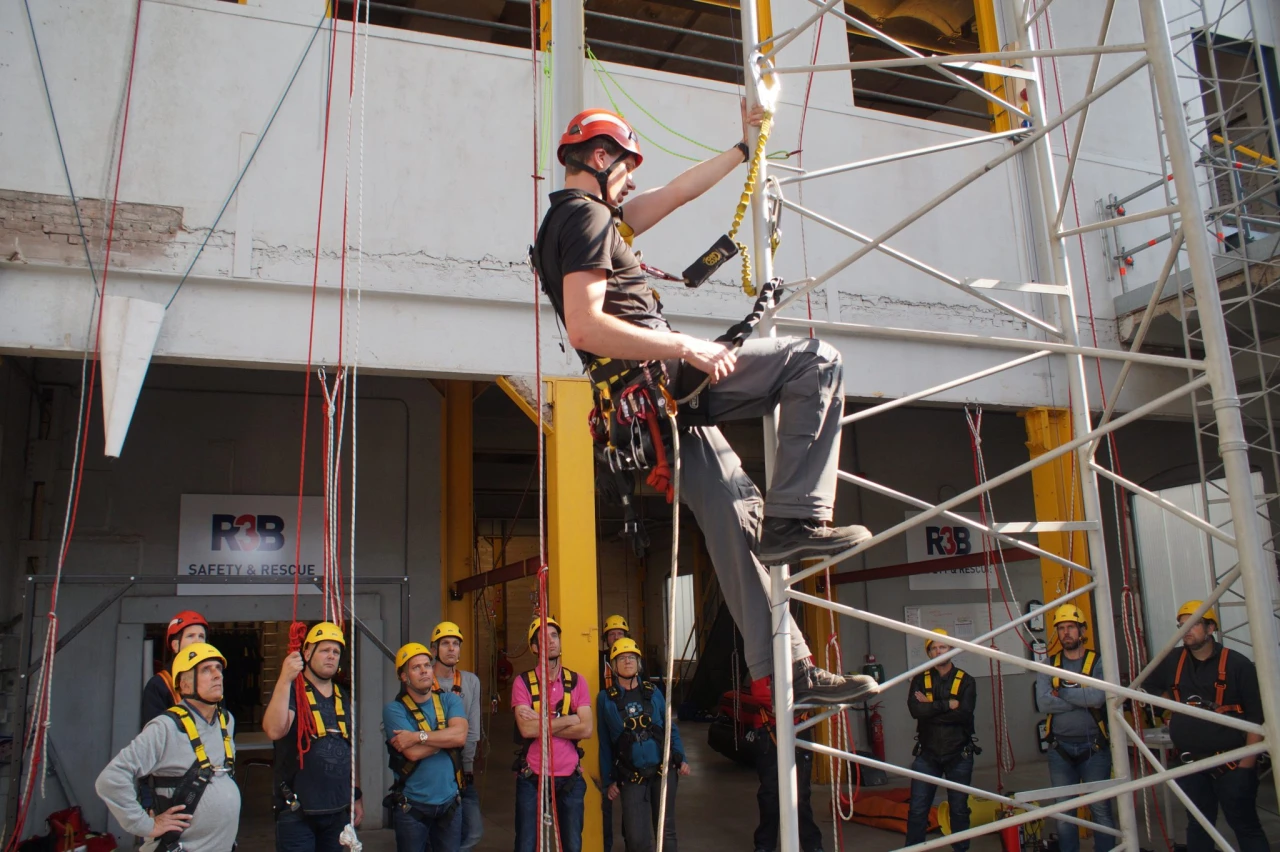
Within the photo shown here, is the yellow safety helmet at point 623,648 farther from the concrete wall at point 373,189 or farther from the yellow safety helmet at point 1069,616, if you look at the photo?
the yellow safety helmet at point 1069,616

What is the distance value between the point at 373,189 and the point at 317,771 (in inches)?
159

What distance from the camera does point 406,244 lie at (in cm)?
735

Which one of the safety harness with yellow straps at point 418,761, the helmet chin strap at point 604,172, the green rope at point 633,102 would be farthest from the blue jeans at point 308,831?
the green rope at point 633,102

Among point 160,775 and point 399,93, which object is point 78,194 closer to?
point 399,93

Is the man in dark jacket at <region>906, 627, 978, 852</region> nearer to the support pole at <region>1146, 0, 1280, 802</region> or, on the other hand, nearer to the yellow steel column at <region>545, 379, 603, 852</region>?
the yellow steel column at <region>545, 379, 603, 852</region>

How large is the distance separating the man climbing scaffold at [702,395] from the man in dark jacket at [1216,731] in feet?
12.8

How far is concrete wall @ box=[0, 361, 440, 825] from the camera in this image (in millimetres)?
8469

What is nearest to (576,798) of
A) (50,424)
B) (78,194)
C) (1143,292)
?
(78,194)

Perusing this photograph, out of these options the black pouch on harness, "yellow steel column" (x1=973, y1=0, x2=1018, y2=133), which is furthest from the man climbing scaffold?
"yellow steel column" (x1=973, y1=0, x2=1018, y2=133)

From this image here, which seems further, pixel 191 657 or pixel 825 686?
pixel 191 657

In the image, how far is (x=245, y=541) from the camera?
9.16 m

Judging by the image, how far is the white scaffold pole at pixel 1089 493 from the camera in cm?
405

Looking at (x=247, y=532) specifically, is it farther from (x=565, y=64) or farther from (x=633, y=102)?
(x=633, y=102)

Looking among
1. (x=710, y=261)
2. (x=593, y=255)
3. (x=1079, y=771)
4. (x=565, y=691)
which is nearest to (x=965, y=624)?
(x=1079, y=771)
